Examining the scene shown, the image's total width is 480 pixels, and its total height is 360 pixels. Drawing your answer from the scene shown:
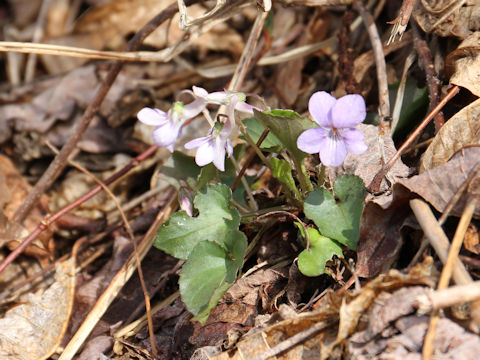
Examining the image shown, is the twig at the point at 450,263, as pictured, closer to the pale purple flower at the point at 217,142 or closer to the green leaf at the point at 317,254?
the green leaf at the point at 317,254

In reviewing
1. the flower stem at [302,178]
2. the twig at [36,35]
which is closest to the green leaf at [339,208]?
the flower stem at [302,178]

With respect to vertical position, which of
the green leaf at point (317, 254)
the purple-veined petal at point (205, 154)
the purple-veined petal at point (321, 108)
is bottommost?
the green leaf at point (317, 254)

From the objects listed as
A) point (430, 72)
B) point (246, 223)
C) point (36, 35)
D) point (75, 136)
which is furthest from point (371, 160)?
point (36, 35)

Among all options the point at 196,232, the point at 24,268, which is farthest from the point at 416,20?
the point at 24,268

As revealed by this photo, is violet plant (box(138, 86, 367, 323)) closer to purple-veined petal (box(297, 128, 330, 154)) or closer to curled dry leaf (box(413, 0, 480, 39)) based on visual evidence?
purple-veined petal (box(297, 128, 330, 154))

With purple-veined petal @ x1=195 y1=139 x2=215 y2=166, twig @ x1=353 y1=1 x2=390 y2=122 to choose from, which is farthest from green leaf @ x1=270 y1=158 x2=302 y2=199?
twig @ x1=353 y1=1 x2=390 y2=122

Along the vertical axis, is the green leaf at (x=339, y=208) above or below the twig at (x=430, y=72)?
below
